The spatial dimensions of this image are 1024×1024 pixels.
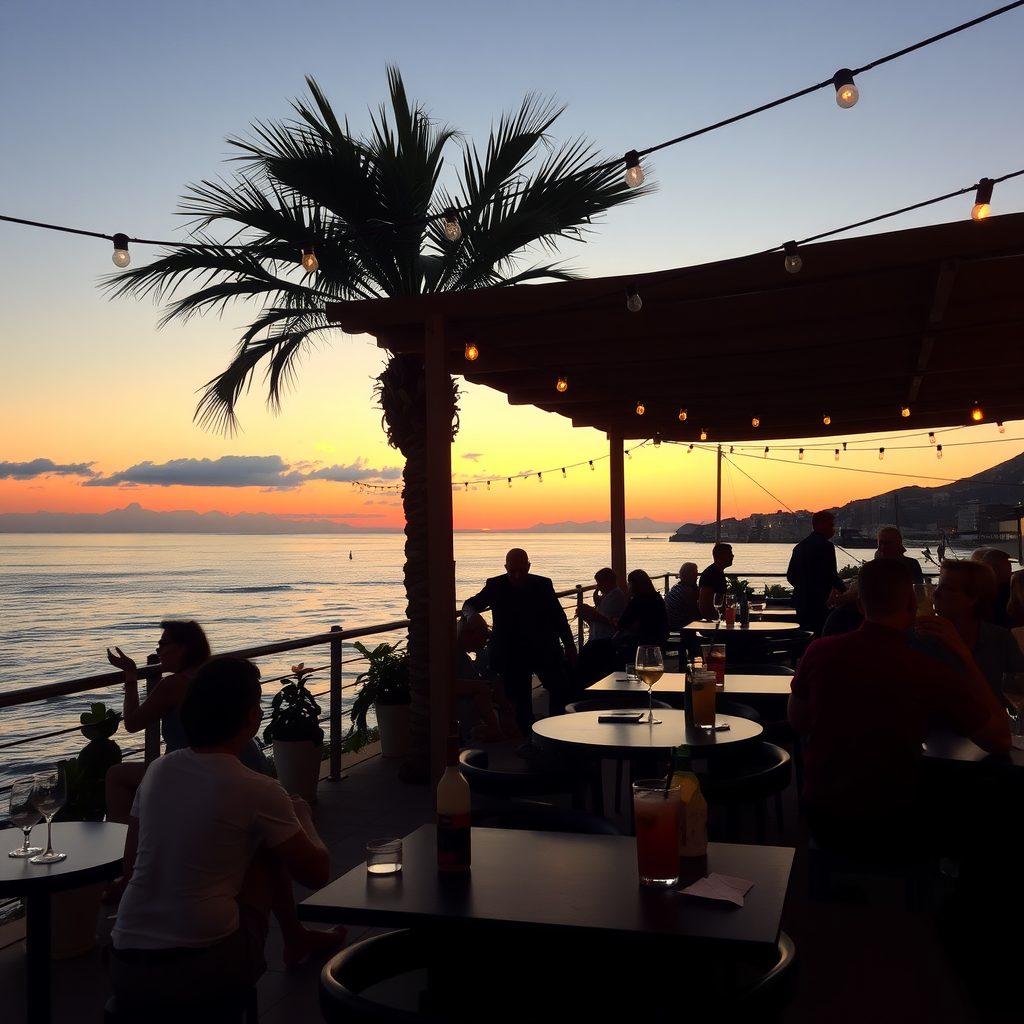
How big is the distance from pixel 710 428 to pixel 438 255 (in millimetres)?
4717

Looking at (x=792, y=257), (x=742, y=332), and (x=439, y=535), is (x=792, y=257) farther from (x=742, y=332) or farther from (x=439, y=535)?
(x=439, y=535)

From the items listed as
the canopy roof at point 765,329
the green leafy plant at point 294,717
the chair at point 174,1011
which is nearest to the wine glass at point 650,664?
the chair at point 174,1011

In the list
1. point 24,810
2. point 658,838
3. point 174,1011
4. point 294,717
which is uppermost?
point 658,838

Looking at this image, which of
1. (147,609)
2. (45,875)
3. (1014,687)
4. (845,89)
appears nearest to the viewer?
(45,875)

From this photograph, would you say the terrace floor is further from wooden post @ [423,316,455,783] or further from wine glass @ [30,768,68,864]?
wine glass @ [30,768,68,864]

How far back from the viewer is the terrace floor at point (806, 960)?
174 centimetres

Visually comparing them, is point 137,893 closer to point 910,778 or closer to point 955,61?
point 910,778

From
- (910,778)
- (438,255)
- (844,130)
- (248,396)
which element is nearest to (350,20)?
(438,255)

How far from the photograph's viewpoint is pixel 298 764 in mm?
5586

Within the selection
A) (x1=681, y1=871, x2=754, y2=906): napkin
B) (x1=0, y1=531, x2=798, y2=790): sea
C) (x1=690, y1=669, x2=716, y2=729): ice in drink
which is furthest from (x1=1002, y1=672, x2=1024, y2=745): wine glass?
(x1=0, y1=531, x2=798, y2=790): sea

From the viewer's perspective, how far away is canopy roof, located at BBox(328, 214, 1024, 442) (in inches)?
188

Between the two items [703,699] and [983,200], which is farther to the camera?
[983,200]

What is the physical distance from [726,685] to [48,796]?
3125 mm

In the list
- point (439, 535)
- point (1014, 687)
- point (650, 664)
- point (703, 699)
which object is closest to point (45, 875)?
point (650, 664)
